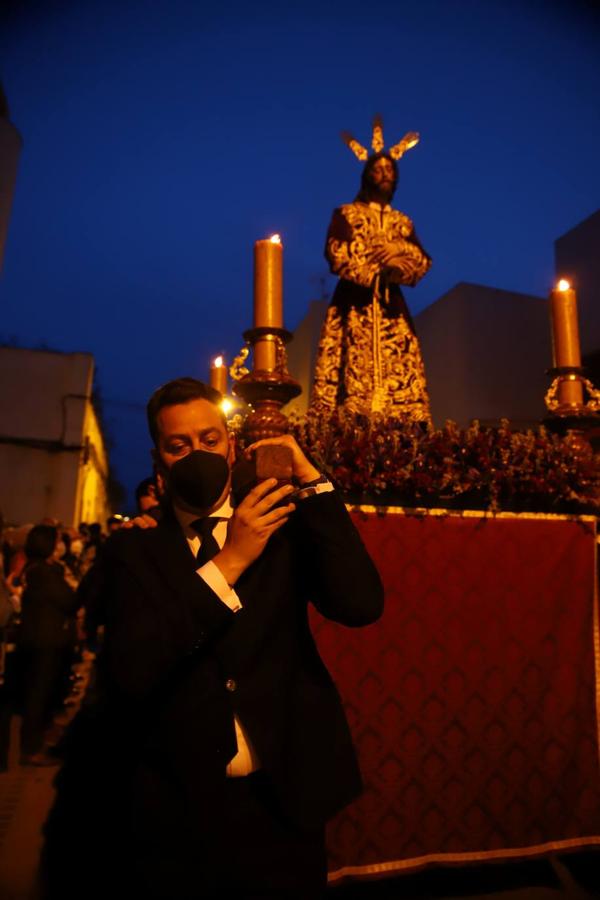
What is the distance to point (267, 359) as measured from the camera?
2.43 metres

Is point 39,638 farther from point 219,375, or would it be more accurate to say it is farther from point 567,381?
point 567,381

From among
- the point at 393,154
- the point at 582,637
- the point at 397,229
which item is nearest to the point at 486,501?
the point at 582,637

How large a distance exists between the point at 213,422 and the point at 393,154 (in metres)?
3.73

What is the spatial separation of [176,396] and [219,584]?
1.55 feet

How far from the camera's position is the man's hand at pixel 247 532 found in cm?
115

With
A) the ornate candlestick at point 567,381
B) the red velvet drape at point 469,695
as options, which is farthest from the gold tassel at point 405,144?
the red velvet drape at point 469,695

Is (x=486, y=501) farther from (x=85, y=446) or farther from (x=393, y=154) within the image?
(x=85, y=446)

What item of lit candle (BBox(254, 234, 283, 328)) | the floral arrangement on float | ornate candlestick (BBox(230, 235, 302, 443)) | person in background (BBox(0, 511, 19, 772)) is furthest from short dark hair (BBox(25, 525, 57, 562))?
lit candle (BBox(254, 234, 283, 328))

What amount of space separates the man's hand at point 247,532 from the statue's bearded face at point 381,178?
12.3 ft

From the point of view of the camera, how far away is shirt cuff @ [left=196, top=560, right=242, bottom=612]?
1138 millimetres

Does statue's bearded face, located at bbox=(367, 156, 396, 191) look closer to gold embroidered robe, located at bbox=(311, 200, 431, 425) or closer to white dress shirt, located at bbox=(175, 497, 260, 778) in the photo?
gold embroidered robe, located at bbox=(311, 200, 431, 425)

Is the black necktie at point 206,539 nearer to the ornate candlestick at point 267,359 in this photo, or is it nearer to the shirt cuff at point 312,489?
the shirt cuff at point 312,489

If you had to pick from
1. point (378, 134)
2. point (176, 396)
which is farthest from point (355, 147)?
point (176, 396)

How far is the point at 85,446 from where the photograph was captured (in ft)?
69.5
